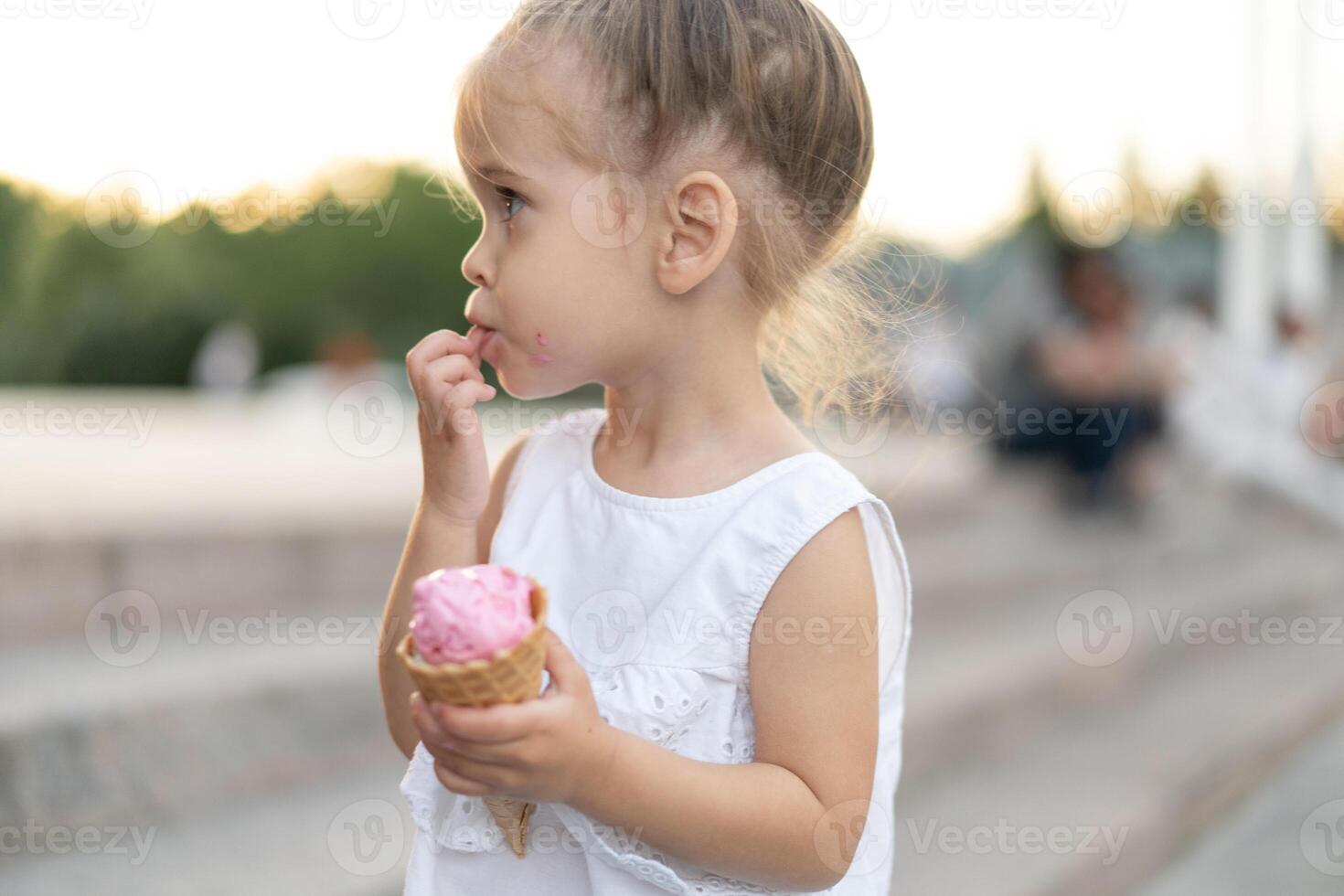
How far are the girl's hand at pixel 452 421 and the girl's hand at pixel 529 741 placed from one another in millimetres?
350

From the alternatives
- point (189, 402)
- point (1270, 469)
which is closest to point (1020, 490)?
point (1270, 469)

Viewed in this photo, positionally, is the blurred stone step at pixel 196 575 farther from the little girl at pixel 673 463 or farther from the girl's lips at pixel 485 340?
the girl's lips at pixel 485 340

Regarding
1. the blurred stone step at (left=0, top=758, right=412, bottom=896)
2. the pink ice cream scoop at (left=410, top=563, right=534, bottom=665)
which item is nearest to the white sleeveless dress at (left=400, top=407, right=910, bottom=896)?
the pink ice cream scoop at (left=410, top=563, right=534, bottom=665)

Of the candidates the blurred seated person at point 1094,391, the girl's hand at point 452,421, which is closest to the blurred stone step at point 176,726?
the girl's hand at point 452,421

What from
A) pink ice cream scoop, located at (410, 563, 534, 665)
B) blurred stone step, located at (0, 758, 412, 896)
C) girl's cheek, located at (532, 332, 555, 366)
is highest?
girl's cheek, located at (532, 332, 555, 366)

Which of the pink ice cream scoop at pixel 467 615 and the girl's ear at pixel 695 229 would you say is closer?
the pink ice cream scoop at pixel 467 615

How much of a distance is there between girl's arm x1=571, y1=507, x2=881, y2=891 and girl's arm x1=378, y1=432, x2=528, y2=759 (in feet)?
1.15

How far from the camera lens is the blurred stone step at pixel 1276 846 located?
382cm

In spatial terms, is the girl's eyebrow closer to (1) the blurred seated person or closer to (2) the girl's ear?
(2) the girl's ear

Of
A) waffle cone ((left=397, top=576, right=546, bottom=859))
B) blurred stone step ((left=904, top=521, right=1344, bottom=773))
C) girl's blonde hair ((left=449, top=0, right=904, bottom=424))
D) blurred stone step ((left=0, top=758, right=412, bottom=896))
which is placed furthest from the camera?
blurred stone step ((left=904, top=521, right=1344, bottom=773))

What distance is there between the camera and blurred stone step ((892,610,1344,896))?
348cm

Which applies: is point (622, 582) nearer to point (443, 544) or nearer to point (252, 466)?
point (443, 544)

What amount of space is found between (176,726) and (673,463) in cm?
174

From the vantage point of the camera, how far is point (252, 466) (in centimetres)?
548
